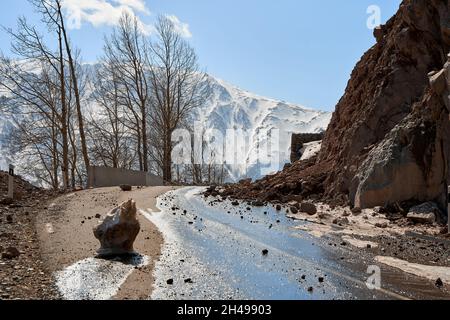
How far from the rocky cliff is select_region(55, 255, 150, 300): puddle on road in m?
6.47

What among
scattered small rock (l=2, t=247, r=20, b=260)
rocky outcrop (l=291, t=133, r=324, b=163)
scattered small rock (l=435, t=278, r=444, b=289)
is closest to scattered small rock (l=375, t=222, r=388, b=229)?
scattered small rock (l=435, t=278, r=444, b=289)

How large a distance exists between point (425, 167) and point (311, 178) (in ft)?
16.5

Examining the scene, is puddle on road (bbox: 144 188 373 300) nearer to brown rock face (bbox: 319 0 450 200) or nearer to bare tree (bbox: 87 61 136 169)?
brown rock face (bbox: 319 0 450 200)

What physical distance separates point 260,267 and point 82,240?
2.85 m

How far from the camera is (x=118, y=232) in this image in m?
6.09

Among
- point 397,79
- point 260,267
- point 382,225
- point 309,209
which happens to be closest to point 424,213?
point 382,225

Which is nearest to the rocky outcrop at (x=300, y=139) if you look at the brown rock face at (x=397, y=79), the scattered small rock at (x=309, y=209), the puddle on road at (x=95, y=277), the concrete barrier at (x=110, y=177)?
the concrete barrier at (x=110, y=177)

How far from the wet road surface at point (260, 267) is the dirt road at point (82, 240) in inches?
7.0

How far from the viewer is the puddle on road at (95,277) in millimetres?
4539

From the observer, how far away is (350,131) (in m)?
14.1

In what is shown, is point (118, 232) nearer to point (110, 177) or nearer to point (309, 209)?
point (309, 209)

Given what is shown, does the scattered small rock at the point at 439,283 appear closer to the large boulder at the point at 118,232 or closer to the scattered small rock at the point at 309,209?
the large boulder at the point at 118,232

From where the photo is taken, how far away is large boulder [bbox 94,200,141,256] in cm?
608

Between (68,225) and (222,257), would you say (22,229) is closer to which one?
(68,225)
